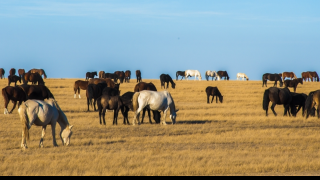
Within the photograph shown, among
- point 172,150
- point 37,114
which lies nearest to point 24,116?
point 37,114

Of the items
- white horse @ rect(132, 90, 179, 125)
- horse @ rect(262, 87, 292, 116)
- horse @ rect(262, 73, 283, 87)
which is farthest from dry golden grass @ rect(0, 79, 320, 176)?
horse @ rect(262, 73, 283, 87)

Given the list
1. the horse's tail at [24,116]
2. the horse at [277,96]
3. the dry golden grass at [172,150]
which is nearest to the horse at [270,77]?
the horse at [277,96]

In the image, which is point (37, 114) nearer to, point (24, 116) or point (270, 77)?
point (24, 116)

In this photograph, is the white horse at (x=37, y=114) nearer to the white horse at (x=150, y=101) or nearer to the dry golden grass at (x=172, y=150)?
the dry golden grass at (x=172, y=150)

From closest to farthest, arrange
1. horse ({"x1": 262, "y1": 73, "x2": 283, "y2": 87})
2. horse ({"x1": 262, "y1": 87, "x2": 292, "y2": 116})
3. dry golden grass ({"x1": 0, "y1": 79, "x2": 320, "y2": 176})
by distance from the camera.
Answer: dry golden grass ({"x1": 0, "y1": 79, "x2": 320, "y2": 176}) < horse ({"x1": 262, "y1": 87, "x2": 292, "y2": 116}) < horse ({"x1": 262, "y1": 73, "x2": 283, "y2": 87})

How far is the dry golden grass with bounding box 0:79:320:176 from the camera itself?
10.2 meters

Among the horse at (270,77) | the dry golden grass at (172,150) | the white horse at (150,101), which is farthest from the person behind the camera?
the horse at (270,77)

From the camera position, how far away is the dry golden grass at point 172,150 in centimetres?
1017

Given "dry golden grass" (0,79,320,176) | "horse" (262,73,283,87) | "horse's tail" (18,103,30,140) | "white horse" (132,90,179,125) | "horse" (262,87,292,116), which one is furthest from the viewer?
"horse" (262,73,283,87)

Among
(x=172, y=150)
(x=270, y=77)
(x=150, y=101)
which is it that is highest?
(x=270, y=77)

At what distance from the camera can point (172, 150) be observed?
1291 centimetres

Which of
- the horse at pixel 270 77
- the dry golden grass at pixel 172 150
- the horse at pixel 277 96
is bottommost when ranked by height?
the dry golden grass at pixel 172 150

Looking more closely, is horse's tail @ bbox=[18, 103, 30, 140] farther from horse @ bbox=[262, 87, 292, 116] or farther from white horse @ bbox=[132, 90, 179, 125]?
horse @ bbox=[262, 87, 292, 116]

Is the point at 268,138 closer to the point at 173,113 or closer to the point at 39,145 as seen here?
the point at 173,113
